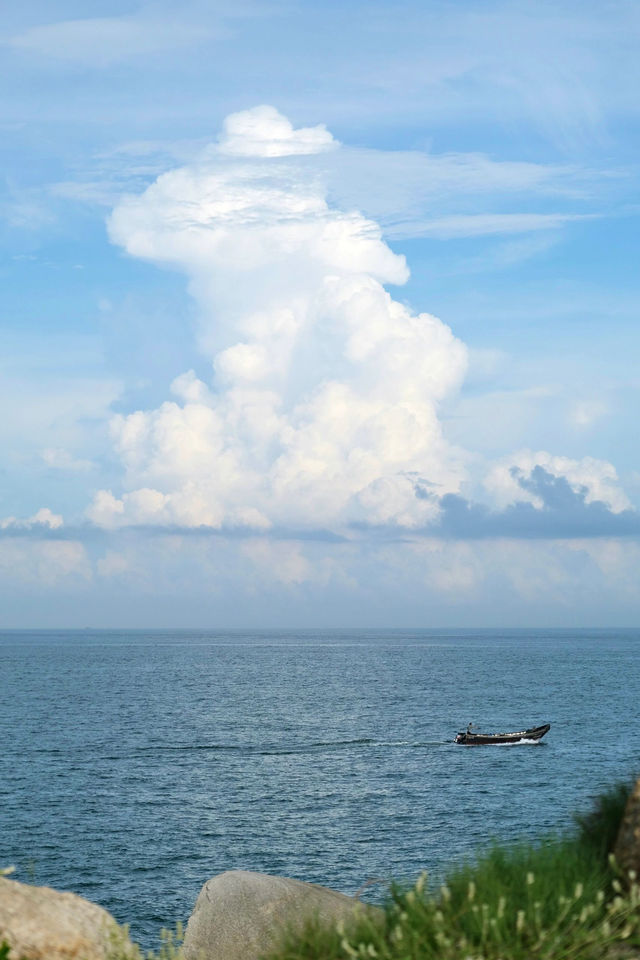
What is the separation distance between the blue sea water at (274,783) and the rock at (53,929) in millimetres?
4016

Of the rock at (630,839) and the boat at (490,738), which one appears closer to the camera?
the rock at (630,839)

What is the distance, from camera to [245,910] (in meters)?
15.5

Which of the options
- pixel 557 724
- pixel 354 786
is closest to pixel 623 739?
pixel 557 724

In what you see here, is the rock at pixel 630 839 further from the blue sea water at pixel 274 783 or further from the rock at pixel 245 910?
the rock at pixel 245 910

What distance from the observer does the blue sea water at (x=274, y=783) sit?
4631 centimetres

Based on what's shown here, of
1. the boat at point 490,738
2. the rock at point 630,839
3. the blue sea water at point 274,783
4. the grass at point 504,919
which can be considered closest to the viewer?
the grass at point 504,919

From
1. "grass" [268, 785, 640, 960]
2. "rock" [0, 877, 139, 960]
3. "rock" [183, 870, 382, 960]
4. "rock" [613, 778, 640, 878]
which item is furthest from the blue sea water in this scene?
"rock" [183, 870, 382, 960]

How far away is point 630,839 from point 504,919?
201cm

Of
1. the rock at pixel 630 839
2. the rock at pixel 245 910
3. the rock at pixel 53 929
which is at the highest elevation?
the rock at pixel 630 839

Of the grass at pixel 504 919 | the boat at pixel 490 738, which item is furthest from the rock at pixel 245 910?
the boat at pixel 490 738

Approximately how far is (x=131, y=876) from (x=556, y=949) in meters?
40.7

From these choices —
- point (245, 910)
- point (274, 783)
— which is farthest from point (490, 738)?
point (245, 910)

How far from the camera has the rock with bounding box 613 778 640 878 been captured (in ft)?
33.3

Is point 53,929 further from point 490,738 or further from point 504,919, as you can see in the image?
point 490,738
